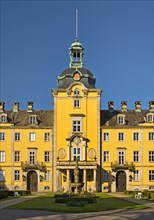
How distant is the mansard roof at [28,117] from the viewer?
70.8 metres

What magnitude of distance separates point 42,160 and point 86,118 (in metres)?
9.33

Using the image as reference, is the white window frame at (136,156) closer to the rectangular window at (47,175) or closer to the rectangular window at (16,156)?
the rectangular window at (47,175)

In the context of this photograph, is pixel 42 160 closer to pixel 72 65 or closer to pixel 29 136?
pixel 29 136

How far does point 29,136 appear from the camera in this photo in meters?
70.0

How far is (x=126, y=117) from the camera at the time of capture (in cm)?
7256

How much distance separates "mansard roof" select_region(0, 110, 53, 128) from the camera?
70.8 m

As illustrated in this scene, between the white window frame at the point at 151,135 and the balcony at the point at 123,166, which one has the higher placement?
the white window frame at the point at 151,135

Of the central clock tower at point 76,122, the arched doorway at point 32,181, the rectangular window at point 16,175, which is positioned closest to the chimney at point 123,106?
the central clock tower at point 76,122

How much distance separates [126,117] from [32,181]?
18.0 m

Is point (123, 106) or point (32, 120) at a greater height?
point (123, 106)

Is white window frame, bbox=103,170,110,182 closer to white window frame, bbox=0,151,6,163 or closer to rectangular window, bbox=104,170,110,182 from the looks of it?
rectangular window, bbox=104,170,110,182

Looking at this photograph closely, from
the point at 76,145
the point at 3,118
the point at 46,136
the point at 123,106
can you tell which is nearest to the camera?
the point at 76,145

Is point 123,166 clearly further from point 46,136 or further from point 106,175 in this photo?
point 46,136

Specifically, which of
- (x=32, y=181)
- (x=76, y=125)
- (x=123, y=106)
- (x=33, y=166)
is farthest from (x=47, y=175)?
(x=123, y=106)
